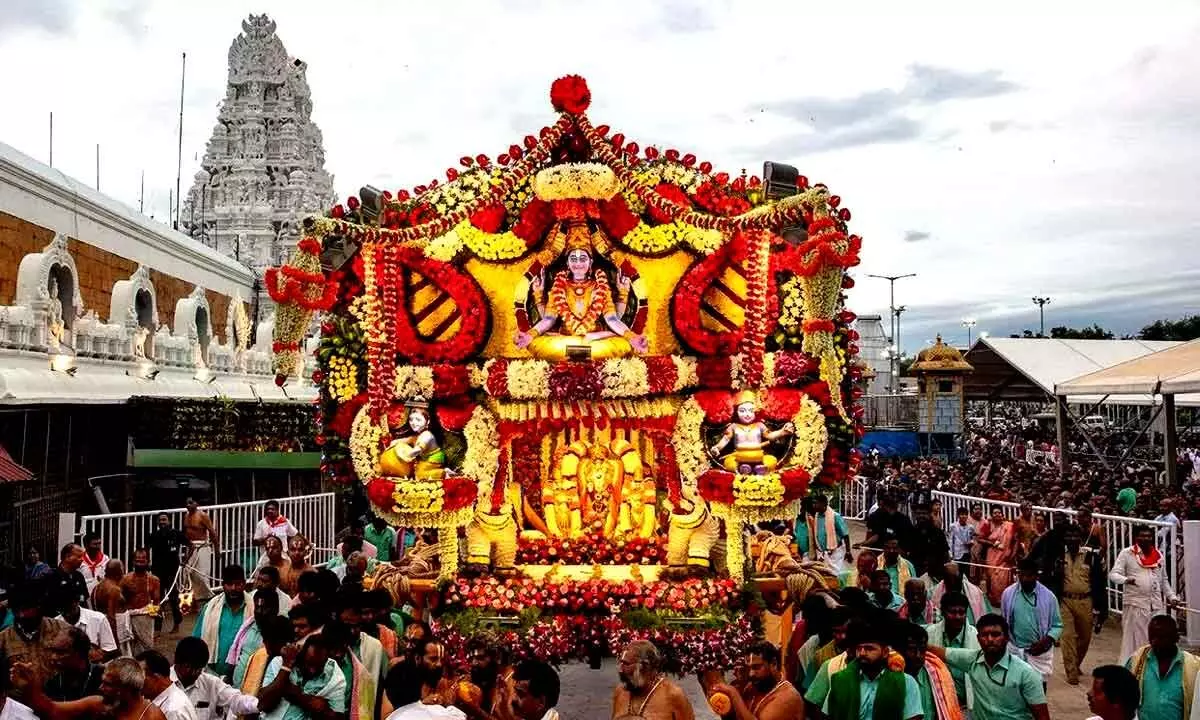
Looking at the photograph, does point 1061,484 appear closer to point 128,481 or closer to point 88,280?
point 128,481

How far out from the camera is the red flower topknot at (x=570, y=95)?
10.8 meters

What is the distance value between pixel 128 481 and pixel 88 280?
197 inches

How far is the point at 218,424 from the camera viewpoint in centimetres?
1919

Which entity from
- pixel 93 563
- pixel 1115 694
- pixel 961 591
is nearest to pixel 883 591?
pixel 961 591

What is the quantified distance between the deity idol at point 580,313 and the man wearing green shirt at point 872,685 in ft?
18.3

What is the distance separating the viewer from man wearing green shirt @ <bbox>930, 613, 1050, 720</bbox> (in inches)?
247

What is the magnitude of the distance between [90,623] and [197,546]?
6965mm

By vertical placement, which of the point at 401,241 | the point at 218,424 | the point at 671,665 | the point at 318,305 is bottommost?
the point at 671,665

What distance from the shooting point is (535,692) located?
18.0 ft

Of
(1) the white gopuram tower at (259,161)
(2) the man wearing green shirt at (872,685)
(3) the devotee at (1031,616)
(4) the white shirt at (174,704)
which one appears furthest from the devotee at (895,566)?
(1) the white gopuram tower at (259,161)

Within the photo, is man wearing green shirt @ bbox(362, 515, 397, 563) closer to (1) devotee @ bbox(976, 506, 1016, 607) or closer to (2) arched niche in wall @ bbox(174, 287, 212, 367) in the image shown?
(1) devotee @ bbox(976, 506, 1016, 607)

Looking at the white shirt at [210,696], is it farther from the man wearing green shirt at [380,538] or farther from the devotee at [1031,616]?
the man wearing green shirt at [380,538]

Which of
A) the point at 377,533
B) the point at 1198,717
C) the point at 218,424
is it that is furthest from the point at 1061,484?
the point at 218,424

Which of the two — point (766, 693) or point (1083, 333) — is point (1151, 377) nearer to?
point (766, 693)
